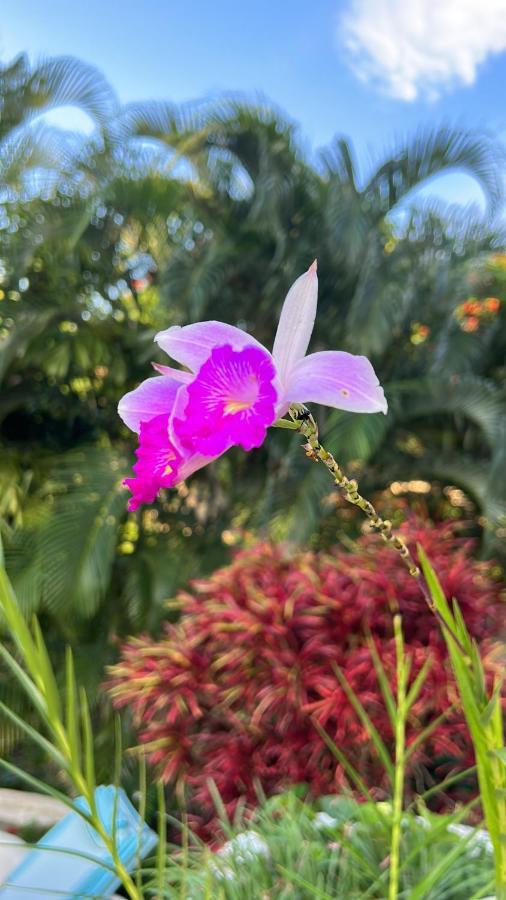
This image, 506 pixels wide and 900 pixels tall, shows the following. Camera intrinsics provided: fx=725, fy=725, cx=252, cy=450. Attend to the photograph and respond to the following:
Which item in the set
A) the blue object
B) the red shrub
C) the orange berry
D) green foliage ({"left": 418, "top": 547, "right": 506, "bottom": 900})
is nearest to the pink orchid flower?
green foliage ({"left": 418, "top": 547, "right": 506, "bottom": 900})

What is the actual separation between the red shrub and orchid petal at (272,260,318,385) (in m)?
1.40

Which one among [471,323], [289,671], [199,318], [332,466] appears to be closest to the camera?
[332,466]

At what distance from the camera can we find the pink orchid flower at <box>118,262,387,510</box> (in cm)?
61

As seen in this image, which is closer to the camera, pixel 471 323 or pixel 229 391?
pixel 229 391

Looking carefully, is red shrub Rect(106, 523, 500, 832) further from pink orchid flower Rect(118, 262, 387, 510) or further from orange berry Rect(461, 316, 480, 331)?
orange berry Rect(461, 316, 480, 331)

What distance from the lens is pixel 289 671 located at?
1955 mm

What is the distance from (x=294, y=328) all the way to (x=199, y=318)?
135 inches

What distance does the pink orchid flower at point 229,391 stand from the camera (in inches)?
24.2

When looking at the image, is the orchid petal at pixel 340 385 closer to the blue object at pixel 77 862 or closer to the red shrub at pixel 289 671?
the blue object at pixel 77 862

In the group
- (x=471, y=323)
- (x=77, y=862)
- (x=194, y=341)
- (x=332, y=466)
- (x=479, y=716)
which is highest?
(x=471, y=323)

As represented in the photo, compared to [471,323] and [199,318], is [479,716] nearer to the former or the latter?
[199,318]

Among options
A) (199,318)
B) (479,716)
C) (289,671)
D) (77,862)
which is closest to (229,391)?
(479,716)

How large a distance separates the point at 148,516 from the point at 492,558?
2.01m

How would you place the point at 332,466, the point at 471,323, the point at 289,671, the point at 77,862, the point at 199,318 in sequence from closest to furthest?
the point at 332,466
the point at 77,862
the point at 289,671
the point at 199,318
the point at 471,323
